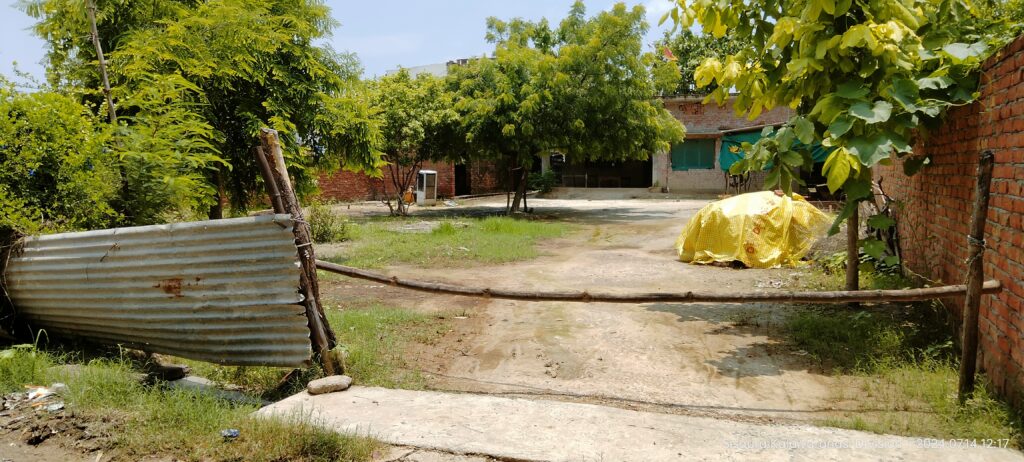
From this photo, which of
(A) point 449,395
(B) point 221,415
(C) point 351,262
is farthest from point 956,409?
(C) point 351,262

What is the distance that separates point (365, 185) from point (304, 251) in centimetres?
2446

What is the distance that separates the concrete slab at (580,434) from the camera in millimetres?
2818

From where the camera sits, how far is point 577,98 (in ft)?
55.1

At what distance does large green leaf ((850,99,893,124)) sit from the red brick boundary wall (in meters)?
0.55

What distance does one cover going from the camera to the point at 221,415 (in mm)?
3334

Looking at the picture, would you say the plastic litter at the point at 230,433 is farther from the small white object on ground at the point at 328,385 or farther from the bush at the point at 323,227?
the bush at the point at 323,227

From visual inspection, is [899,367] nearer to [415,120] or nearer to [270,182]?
[270,182]

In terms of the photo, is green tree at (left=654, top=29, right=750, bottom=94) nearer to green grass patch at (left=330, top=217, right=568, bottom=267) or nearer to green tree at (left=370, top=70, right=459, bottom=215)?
green tree at (left=370, top=70, right=459, bottom=215)

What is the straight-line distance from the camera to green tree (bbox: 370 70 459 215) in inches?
733

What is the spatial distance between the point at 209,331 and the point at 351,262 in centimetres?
576

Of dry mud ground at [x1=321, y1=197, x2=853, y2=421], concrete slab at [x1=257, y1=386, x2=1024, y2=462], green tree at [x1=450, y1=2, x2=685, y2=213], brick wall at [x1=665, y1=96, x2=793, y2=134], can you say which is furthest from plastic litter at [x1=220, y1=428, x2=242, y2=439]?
brick wall at [x1=665, y1=96, x2=793, y2=134]

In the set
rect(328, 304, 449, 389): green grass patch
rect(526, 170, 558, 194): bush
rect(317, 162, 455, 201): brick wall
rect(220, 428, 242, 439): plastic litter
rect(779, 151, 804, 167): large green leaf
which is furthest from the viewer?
rect(526, 170, 558, 194): bush

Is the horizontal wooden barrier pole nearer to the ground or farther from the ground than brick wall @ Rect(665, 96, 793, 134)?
nearer to the ground

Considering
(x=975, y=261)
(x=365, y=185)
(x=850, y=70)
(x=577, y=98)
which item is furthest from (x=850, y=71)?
(x=365, y=185)
